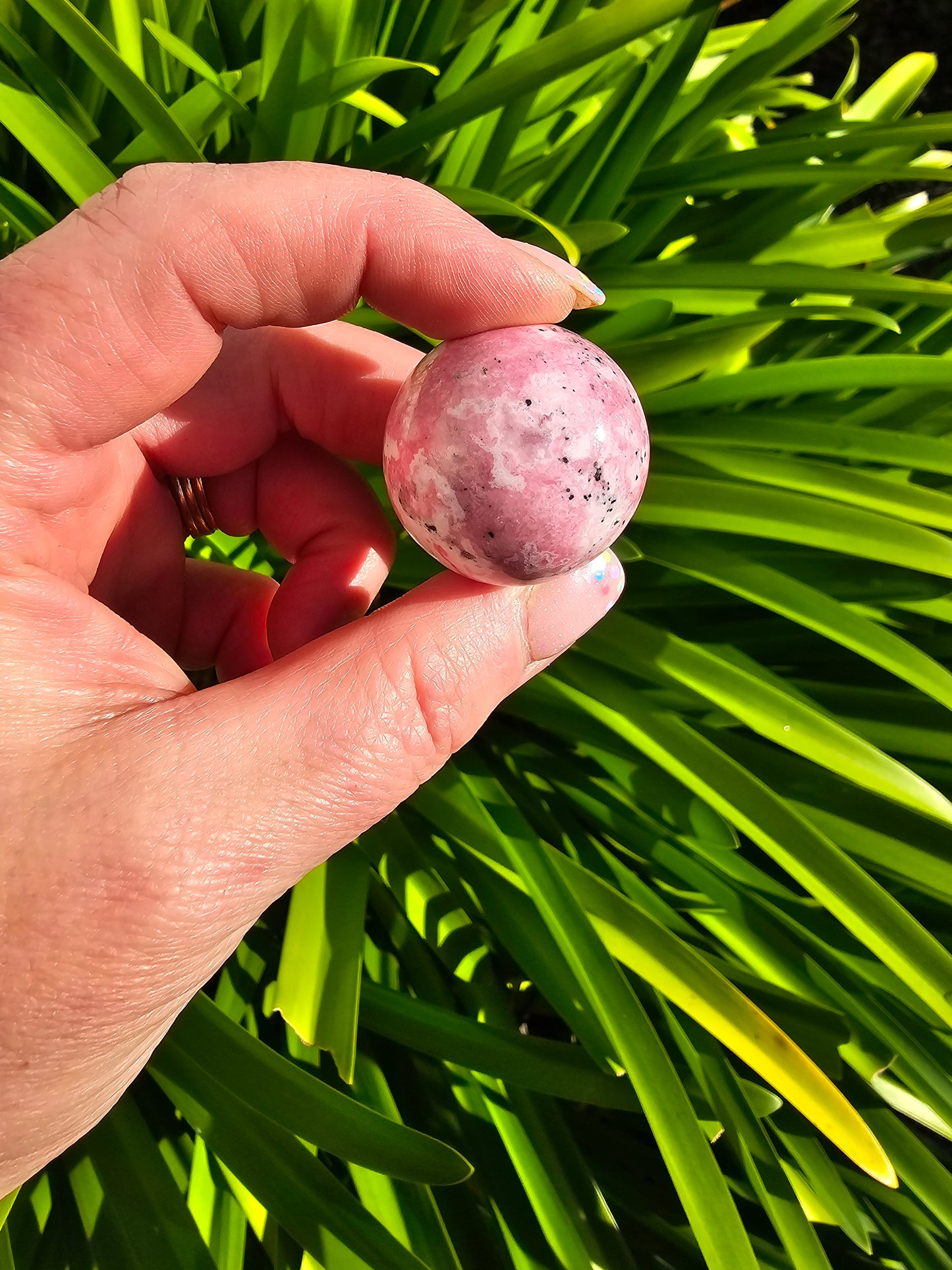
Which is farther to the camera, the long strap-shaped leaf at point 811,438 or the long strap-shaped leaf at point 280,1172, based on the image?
the long strap-shaped leaf at point 811,438

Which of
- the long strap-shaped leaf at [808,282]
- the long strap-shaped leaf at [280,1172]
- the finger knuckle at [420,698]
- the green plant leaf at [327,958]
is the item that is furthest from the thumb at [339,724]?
the long strap-shaped leaf at [808,282]

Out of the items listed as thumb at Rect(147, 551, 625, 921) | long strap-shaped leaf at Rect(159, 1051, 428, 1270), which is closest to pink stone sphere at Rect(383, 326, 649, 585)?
thumb at Rect(147, 551, 625, 921)

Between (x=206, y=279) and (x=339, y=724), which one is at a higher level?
(x=206, y=279)

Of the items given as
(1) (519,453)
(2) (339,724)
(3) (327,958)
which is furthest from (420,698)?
(3) (327,958)

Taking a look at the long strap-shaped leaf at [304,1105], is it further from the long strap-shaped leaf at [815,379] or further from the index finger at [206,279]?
the long strap-shaped leaf at [815,379]

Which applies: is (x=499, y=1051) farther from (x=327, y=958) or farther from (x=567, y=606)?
(x=567, y=606)

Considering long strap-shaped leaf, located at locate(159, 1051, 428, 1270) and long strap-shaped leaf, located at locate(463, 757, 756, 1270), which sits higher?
long strap-shaped leaf, located at locate(463, 757, 756, 1270)

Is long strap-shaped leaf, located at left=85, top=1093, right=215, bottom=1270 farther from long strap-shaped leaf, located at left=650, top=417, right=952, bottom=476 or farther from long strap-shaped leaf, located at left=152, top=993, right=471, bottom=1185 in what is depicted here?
long strap-shaped leaf, located at left=650, top=417, right=952, bottom=476
